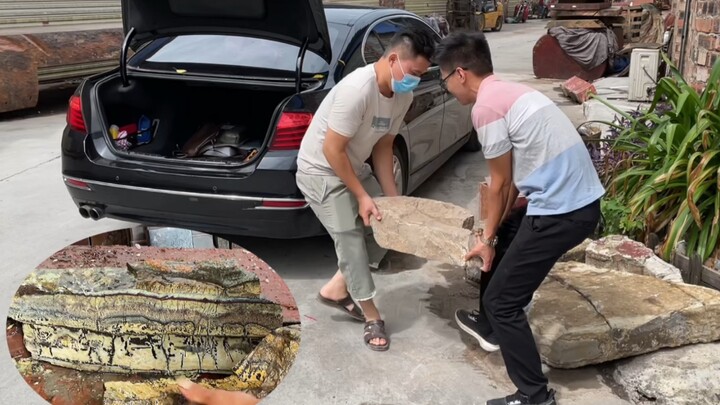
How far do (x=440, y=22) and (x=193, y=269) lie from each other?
63.6 ft

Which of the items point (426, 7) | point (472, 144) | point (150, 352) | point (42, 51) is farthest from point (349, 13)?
point (426, 7)

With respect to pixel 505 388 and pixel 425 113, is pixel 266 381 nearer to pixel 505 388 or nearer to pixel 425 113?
pixel 505 388

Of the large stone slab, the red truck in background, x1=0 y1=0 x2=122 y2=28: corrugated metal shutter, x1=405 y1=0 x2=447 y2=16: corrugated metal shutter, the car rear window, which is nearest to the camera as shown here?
the large stone slab

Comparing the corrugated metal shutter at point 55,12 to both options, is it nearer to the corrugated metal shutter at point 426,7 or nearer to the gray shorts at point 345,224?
the gray shorts at point 345,224

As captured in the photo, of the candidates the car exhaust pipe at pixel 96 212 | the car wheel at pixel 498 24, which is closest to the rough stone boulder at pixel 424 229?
the car exhaust pipe at pixel 96 212

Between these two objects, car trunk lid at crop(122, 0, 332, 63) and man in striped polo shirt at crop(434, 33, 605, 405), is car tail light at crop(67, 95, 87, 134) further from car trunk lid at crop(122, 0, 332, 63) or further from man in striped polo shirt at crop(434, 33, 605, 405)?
man in striped polo shirt at crop(434, 33, 605, 405)

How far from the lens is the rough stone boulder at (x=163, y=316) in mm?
2635

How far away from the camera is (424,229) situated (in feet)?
10.9

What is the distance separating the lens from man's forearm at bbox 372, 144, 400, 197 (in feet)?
12.6

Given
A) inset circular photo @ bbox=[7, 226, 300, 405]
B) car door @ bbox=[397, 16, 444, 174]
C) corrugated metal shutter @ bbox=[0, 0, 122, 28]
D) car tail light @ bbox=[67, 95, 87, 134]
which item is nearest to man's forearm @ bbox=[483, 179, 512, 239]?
inset circular photo @ bbox=[7, 226, 300, 405]

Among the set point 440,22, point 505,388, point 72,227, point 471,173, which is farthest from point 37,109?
A: point 440,22

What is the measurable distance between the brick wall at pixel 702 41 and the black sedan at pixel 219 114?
7.02ft

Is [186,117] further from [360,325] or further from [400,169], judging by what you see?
[360,325]

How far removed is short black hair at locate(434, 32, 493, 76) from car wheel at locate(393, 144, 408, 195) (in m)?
1.79
